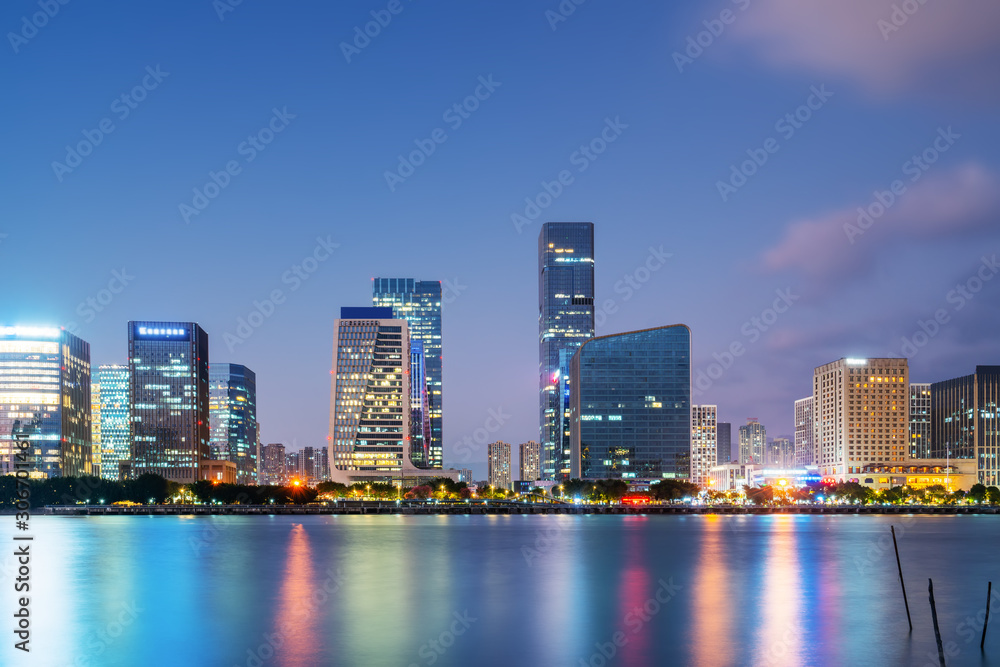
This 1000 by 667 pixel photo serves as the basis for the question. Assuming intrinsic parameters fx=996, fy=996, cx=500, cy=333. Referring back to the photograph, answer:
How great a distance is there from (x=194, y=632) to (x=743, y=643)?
35679mm

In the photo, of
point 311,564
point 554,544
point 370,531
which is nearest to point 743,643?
point 311,564

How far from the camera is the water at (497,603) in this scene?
5850 cm

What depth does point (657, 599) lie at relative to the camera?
8112 centimetres

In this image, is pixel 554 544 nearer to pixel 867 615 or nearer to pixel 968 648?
pixel 867 615

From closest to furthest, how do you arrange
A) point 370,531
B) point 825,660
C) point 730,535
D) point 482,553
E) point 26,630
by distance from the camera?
point 825,660
point 26,630
point 482,553
point 730,535
point 370,531

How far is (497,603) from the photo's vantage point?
79.1 metres

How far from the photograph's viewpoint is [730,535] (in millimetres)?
166500

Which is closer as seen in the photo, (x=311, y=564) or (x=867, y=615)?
(x=867, y=615)

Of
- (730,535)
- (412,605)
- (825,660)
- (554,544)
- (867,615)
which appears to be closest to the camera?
(825,660)

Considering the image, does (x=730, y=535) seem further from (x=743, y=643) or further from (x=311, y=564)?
(x=743, y=643)

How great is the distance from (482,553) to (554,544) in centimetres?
2003

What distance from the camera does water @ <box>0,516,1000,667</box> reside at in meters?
58.5

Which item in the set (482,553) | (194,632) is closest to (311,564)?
(482,553)

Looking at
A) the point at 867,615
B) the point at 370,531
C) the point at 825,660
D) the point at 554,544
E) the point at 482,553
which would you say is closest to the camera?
the point at 825,660
